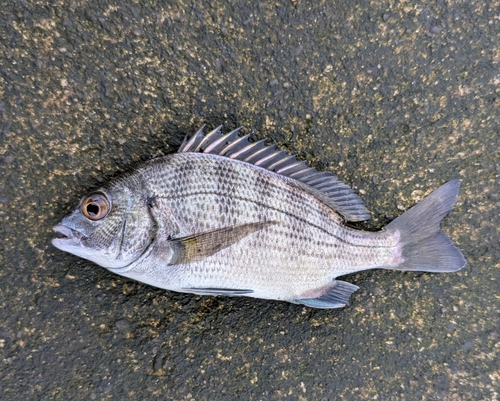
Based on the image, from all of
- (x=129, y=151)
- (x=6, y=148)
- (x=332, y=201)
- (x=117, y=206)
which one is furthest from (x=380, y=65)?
(x=6, y=148)

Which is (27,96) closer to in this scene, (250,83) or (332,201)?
(250,83)

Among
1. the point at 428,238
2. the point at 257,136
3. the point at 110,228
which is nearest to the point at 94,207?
the point at 110,228

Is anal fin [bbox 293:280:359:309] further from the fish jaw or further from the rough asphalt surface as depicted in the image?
the fish jaw

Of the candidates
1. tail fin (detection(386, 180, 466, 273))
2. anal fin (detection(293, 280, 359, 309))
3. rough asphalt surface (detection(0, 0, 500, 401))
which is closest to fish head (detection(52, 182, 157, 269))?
rough asphalt surface (detection(0, 0, 500, 401))

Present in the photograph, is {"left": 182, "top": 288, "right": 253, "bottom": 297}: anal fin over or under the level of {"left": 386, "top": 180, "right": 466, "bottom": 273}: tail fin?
over

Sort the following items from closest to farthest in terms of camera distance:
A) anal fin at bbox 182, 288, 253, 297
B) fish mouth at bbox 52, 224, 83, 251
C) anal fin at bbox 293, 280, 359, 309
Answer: fish mouth at bbox 52, 224, 83, 251, anal fin at bbox 182, 288, 253, 297, anal fin at bbox 293, 280, 359, 309

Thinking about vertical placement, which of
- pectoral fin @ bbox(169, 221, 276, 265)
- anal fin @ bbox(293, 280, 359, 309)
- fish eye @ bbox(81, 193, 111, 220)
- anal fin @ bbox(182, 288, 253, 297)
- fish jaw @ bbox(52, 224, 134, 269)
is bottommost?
anal fin @ bbox(293, 280, 359, 309)

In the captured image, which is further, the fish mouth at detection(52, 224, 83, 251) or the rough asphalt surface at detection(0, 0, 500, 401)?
the rough asphalt surface at detection(0, 0, 500, 401)
